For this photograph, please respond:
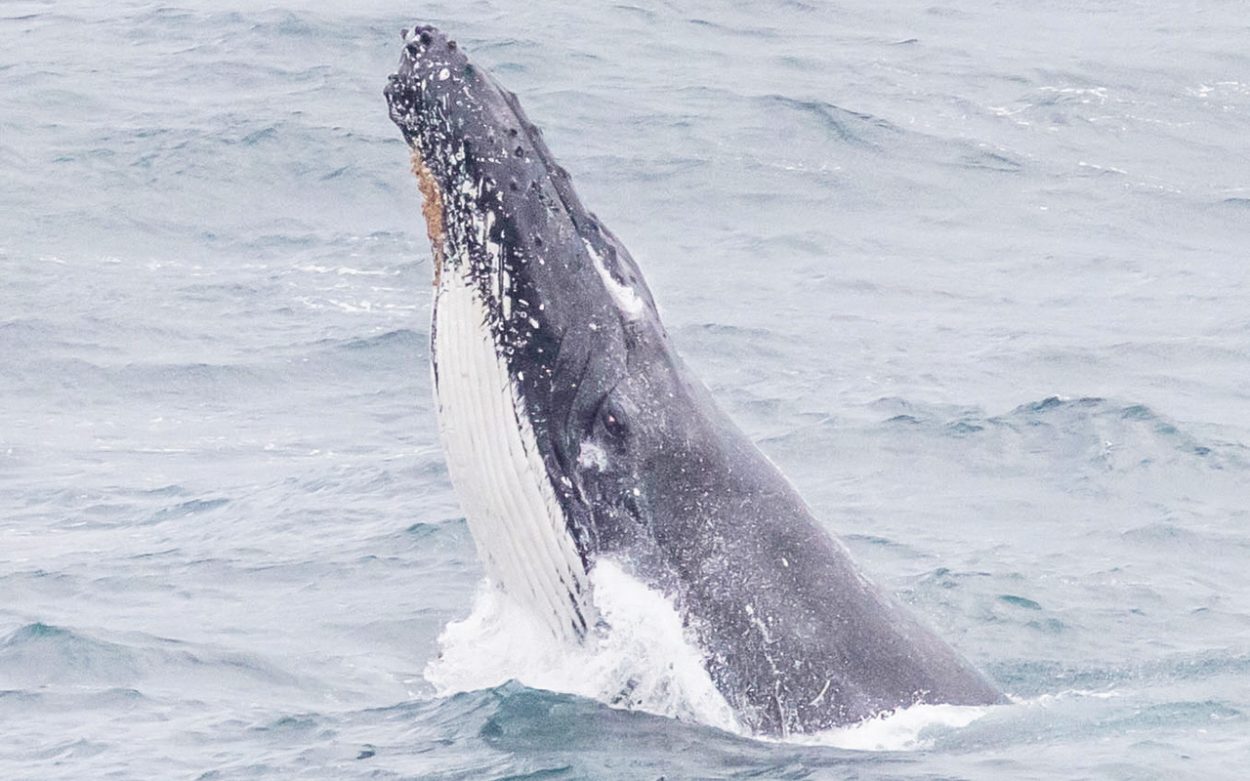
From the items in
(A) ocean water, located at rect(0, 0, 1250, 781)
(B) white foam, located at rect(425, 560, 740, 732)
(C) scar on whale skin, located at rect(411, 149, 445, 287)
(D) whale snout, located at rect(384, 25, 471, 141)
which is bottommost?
(A) ocean water, located at rect(0, 0, 1250, 781)

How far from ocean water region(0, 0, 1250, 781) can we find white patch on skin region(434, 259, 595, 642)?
0.60 meters

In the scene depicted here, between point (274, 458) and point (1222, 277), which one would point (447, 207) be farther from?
point (1222, 277)

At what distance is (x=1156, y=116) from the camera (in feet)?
97.6

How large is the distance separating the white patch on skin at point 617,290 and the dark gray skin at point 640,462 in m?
0.02

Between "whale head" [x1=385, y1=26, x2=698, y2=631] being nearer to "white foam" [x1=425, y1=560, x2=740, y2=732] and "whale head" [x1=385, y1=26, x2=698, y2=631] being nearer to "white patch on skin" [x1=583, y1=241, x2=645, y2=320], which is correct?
"white patch on skin" [x1=583, y1=241, x2=645, y2=320]

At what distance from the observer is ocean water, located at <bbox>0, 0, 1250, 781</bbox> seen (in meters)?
10.5

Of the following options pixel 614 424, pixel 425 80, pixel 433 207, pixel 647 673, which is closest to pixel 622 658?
pixel 647 673

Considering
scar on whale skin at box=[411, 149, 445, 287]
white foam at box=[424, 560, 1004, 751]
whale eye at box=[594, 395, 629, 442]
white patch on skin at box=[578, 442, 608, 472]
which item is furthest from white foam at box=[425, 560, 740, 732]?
scar on whale skin at box=[411, 149, 445, 287]

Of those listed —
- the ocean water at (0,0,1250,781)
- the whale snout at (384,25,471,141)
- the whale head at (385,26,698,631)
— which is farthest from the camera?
the ocean water at (0,0,1250,781)

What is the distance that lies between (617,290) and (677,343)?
36.6ft

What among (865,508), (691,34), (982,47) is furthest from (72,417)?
(982,47)

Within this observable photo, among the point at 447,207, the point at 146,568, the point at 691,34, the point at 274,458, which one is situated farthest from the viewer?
the point at 691,34

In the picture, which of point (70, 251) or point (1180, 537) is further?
point (70, 251)

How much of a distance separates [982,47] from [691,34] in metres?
4.72
